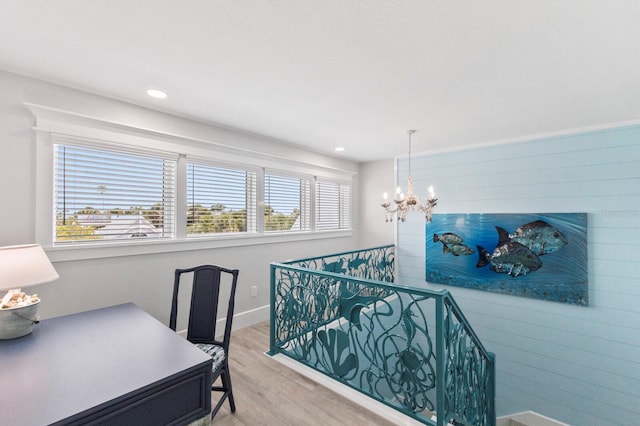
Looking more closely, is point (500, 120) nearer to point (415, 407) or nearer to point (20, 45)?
point (415, 407)

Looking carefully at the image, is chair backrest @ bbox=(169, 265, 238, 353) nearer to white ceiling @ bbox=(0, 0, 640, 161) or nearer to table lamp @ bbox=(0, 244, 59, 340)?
table lamp @ bbox=(0, 244, 59, 340)

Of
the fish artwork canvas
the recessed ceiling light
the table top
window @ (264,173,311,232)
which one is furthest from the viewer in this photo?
window @ (264,173,311,232)

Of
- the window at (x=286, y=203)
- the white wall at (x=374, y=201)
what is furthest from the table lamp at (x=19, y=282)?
the white wall at (x=374, y=201)

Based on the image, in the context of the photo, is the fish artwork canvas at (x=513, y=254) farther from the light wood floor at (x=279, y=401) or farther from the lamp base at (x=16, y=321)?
the lamp base at (x=16, y=321)

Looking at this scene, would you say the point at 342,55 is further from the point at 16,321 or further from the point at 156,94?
the point at 16,321

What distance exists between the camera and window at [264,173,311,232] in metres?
4.00

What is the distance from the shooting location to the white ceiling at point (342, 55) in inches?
59.9

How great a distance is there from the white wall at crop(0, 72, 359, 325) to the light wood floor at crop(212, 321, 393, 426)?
106 cm

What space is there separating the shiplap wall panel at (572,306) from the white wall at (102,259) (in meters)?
3.32

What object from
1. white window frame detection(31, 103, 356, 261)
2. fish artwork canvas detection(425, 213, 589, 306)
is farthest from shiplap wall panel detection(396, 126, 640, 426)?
white window frame detection(31, 103, 356, 261)

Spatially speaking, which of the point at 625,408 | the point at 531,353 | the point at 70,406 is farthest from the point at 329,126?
the point at 625,408

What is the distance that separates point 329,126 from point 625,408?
4.66 metres

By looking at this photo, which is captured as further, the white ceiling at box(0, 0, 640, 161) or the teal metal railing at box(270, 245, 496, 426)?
the teal metal railing at box(270, 245, 496, 426)

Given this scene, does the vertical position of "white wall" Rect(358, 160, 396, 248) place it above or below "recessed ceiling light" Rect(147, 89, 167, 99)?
below
